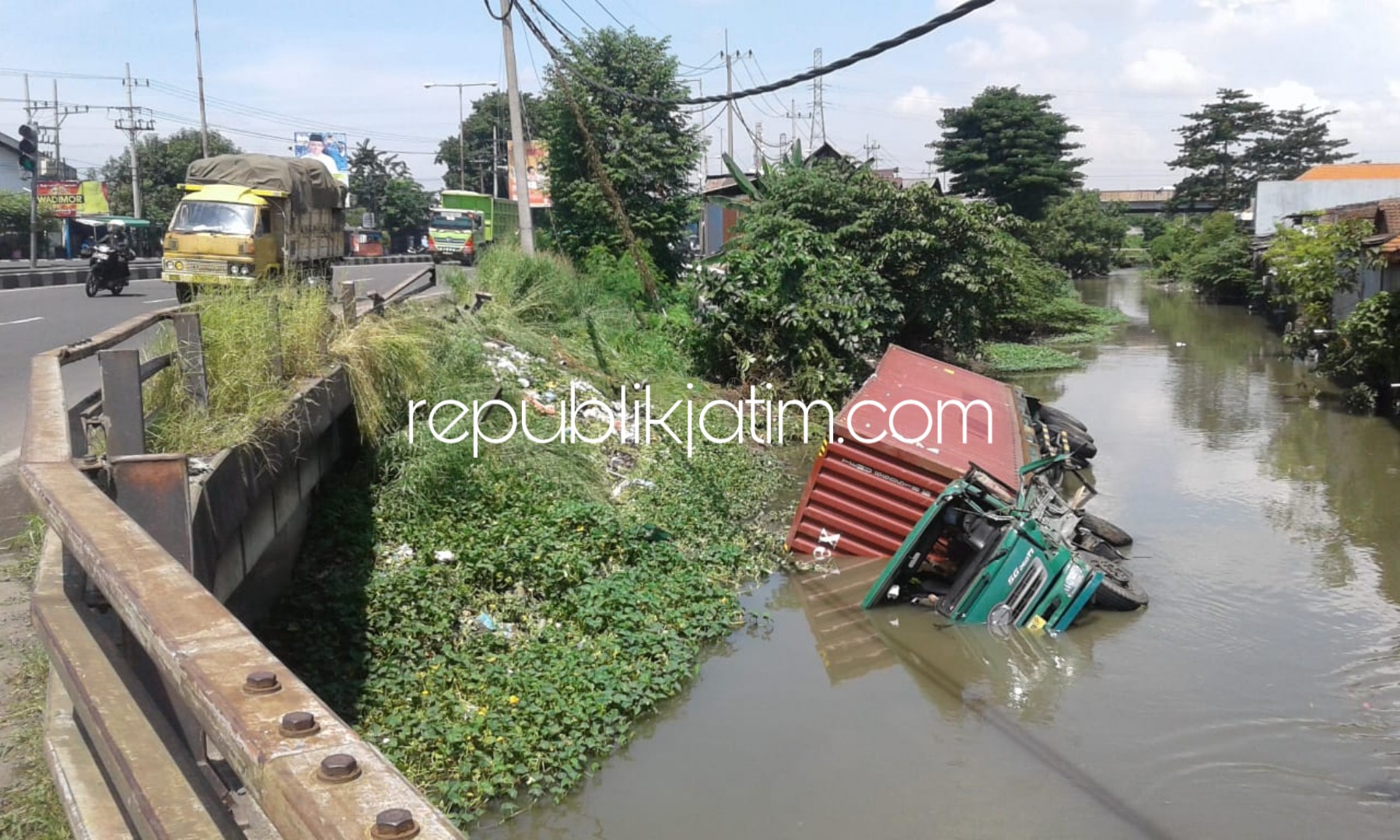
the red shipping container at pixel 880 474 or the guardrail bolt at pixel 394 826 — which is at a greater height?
Result: the guardrail bolt at pixel 394 826

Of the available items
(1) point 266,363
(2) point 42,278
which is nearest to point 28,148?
(2) point 42,278

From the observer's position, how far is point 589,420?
12609 mm

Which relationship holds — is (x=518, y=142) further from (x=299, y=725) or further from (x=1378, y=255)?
(x=299, y=725)

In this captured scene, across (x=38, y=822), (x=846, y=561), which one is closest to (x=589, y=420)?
(x=846, y=561)

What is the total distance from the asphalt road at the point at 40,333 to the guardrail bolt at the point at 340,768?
18.0 ft

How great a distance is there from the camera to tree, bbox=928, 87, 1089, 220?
1789 inches

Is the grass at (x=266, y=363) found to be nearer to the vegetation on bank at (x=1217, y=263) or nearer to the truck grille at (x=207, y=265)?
the truck grille at (x=207, y=265)

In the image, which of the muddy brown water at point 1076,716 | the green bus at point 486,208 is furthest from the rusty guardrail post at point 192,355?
the green bus at point 486,208

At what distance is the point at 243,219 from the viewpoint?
1639 centimetres

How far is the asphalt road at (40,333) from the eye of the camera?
7023 mm

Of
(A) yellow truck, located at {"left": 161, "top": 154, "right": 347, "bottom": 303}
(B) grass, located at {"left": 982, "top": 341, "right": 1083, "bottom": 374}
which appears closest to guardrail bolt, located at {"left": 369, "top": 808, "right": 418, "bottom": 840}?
(A) yellow truck, located at {"left": 161, "top": 154, "right": 347, "bottom": 303}

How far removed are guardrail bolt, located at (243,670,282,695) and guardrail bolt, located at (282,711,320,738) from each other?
10 centimetres

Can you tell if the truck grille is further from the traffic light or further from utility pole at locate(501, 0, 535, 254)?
the traffic light

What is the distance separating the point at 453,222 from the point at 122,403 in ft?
121
